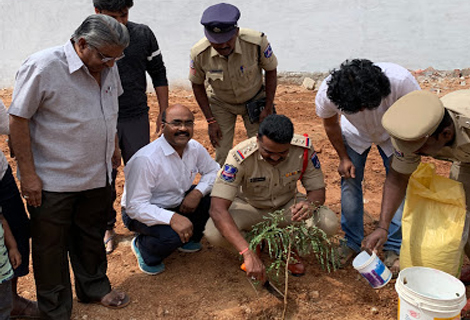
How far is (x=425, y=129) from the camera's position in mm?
2551

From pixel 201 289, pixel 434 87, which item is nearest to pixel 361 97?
pixel 201 289

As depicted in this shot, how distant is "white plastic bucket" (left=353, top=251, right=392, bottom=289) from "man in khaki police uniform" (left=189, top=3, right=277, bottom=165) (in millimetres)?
1833

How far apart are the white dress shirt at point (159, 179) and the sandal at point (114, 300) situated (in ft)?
1.74

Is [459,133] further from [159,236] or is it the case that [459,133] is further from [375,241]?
[159,236]

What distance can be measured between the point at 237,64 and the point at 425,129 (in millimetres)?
1993

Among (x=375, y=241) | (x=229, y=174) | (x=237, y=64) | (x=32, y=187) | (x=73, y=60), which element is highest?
(x=73, y=60)

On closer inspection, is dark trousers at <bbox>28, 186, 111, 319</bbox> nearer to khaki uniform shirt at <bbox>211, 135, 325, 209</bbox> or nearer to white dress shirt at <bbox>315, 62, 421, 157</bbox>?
khaki uniform shirt at <bbox>211, 135, 325, 209</bbox>

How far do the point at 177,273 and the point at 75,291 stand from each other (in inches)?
29.7

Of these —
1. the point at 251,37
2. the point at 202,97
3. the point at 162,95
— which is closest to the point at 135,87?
the point at 162,95

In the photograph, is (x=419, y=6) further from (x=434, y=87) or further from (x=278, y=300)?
(x=278, y=300)

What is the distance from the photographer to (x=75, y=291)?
3.38 meters

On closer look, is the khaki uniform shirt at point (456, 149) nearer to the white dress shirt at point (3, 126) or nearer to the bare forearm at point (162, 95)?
the bare forearm at point (162, 95)

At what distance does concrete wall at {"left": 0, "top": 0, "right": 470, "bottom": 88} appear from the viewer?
915cm

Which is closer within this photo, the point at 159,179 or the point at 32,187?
the point at 32,187
